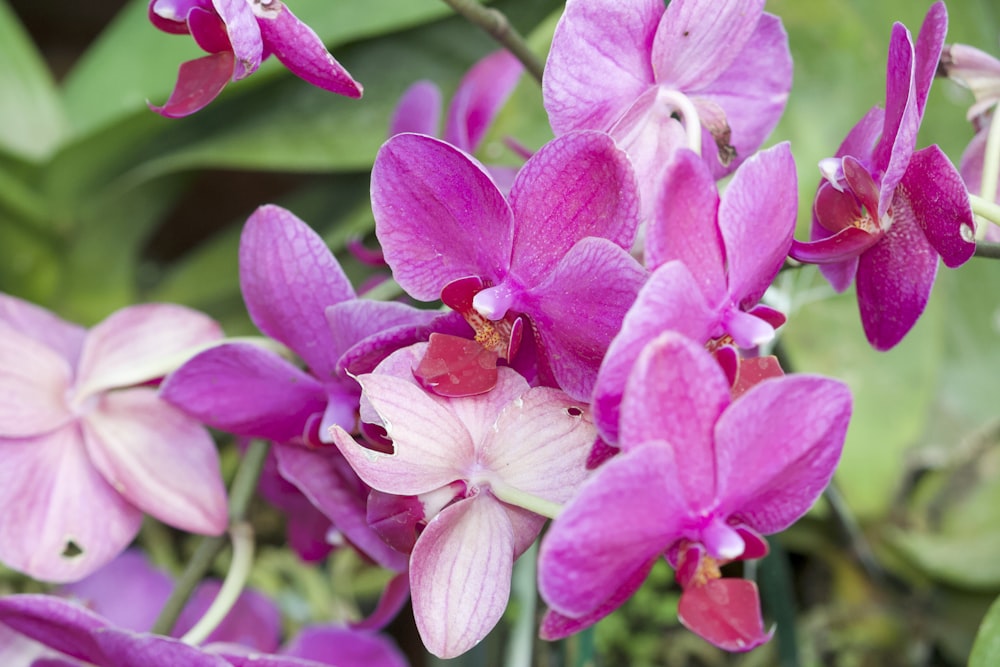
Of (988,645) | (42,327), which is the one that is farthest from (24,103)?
(988,645)

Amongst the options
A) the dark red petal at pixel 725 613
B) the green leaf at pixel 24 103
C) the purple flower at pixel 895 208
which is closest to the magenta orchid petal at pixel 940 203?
the purple flower at pixel 895 208

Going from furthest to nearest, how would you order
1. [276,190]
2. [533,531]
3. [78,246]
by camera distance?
[276,190] → [78,246] → [533,531]

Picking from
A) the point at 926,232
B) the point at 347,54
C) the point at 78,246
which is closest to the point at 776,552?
the point at 926,232

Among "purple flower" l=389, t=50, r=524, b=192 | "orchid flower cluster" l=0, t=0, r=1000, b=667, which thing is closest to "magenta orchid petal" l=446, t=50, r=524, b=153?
"purple flower" l=389, t=50, r=524, b=192

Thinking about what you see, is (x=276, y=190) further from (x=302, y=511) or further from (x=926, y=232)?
(x=926, y=232)

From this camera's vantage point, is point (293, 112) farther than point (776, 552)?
Yes

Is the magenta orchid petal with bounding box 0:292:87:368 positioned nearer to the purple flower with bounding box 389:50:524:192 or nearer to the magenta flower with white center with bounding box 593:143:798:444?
the purple flower with bounding box 389:50:524:192

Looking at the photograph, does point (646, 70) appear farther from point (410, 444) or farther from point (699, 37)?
point (410, 444)
